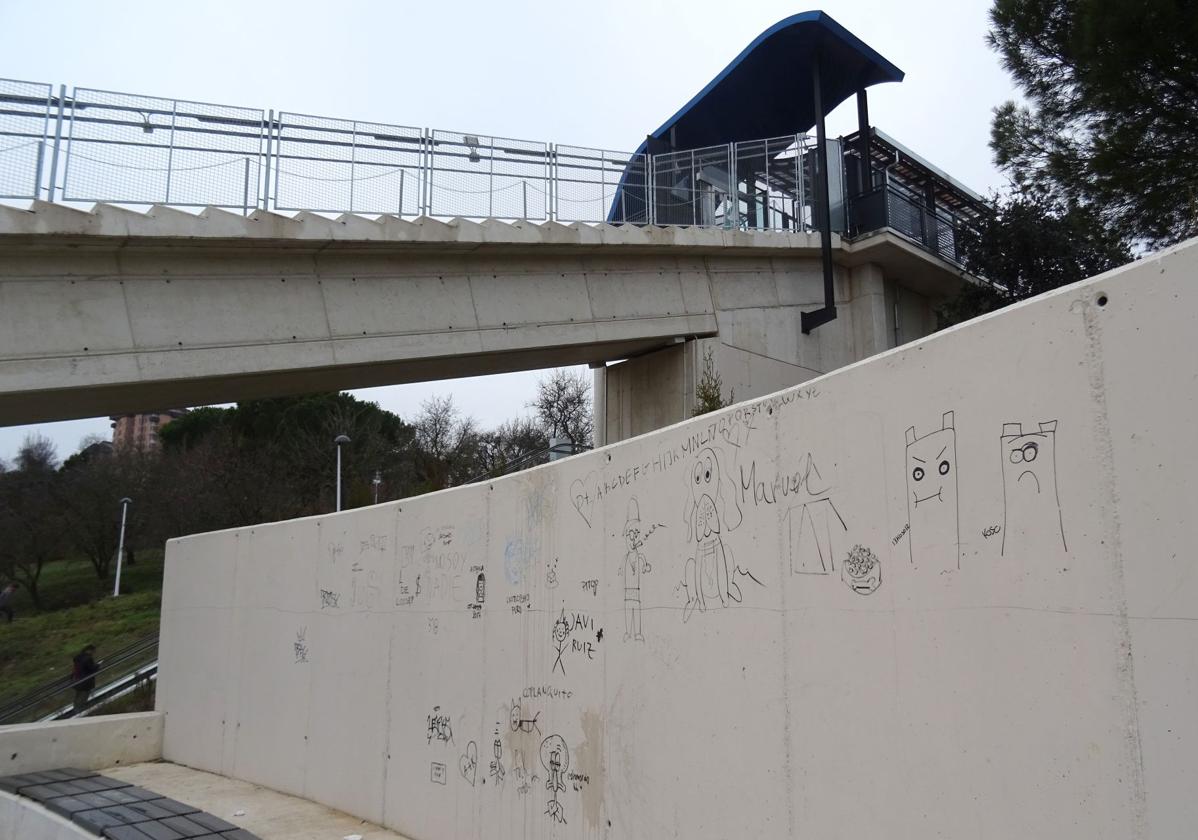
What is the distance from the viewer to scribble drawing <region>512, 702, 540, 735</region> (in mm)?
6541

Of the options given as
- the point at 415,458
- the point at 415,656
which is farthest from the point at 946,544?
the point at 415,458

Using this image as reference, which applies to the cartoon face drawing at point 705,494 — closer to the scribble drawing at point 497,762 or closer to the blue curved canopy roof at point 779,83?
the scribble drawing at point 497,762

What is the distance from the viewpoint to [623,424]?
61.0 feet

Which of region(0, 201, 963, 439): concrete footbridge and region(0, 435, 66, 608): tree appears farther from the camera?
region(0, 435, 66, 608): tree

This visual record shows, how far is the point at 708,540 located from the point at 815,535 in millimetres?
904

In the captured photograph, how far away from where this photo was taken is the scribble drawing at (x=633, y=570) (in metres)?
5.70

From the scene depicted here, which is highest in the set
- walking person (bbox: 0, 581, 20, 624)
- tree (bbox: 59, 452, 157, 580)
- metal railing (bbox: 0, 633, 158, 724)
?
tree (bbox: 59, 452, 157, 580)

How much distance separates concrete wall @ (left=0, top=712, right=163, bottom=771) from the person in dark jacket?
7.15 metres

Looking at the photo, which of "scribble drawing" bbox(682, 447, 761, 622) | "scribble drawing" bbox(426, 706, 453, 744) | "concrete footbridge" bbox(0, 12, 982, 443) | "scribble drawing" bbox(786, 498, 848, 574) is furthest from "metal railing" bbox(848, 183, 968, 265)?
"scribble drawing" bbox(786, 498, 848, 574)

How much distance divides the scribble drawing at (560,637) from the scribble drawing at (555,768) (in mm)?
473

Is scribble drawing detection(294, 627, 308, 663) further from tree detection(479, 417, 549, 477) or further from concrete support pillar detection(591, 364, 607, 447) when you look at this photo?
tree detection(479, 417, 549, 477)

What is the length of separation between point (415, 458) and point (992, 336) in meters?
39.3

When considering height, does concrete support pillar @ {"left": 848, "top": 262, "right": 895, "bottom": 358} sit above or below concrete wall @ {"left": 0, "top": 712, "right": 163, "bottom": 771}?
above

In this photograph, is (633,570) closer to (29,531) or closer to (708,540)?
(708,540)
